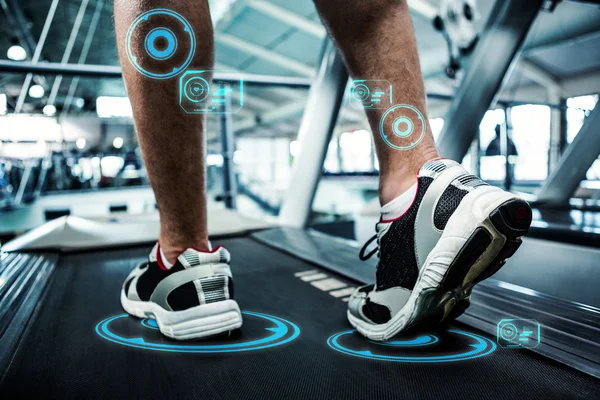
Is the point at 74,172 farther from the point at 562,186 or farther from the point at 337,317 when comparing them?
the point at 337,317

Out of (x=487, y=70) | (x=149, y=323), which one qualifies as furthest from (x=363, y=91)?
(x=487, y=70)

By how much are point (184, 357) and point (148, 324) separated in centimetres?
16

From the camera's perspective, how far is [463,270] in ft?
1.68

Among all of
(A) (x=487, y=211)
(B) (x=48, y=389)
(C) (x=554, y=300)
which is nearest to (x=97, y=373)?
(B) (x=48, y=389)

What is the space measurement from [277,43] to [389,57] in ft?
33.3

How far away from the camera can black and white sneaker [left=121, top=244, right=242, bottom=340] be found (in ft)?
2.05

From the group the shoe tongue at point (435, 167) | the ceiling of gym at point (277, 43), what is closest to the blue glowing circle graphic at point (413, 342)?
the shoe tongue at point (435, 167)

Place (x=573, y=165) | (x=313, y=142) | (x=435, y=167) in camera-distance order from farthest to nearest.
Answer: (x=573, y=165)
(x=313, y=142)
(x=435, y=167)

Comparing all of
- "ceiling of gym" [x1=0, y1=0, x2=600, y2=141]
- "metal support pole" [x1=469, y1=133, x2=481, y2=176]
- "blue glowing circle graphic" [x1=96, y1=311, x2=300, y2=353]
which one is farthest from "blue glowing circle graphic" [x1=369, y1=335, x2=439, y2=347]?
"metal support pole" [x1=469, y1=133, x2=481, y2=176]

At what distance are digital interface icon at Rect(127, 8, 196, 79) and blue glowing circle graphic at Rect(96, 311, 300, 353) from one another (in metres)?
0.37

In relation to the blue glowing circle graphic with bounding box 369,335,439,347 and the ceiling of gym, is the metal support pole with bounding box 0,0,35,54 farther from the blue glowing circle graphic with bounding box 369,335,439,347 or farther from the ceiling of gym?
the blue glowing circle graphic with bounding box 369,335,439,347

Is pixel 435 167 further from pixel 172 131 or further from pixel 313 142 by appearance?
pixel 313 142

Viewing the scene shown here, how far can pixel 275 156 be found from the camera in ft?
53.6

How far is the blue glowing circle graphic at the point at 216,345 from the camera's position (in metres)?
0.60
